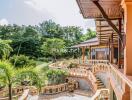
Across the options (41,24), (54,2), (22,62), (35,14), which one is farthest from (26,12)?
(22,62)

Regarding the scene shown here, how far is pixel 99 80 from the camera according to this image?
2031 cm

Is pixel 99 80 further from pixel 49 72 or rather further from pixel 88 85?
pixel 49 72

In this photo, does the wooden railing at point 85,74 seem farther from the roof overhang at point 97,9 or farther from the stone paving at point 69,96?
the roof overhang at point 97,9

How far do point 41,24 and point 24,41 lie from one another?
2232 cm

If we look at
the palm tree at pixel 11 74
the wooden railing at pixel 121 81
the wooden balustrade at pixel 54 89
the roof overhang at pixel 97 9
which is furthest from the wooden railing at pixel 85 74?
the wooden railing at pixel 121 81

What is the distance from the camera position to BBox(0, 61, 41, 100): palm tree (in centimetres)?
1017

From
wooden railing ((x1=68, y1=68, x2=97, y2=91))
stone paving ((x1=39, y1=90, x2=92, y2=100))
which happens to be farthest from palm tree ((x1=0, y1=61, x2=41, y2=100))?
wooden railing ((x1=68, y1=68, x2=97, y2=91))

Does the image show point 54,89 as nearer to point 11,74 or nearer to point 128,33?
point 11,74

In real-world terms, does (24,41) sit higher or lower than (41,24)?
lower

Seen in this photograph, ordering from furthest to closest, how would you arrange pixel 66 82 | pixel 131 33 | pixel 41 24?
pixel 41 24
pixel 66 82
pixel 131 33

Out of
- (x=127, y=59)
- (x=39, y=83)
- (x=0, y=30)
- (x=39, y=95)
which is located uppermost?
(x=0, y=30)

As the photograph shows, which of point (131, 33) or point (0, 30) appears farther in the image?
point (0, 30)

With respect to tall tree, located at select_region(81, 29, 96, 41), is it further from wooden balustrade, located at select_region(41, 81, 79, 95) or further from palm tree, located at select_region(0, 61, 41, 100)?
palm tree, located at select_region(0, 61, 41, 100)

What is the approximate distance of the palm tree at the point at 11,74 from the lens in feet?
33.4
